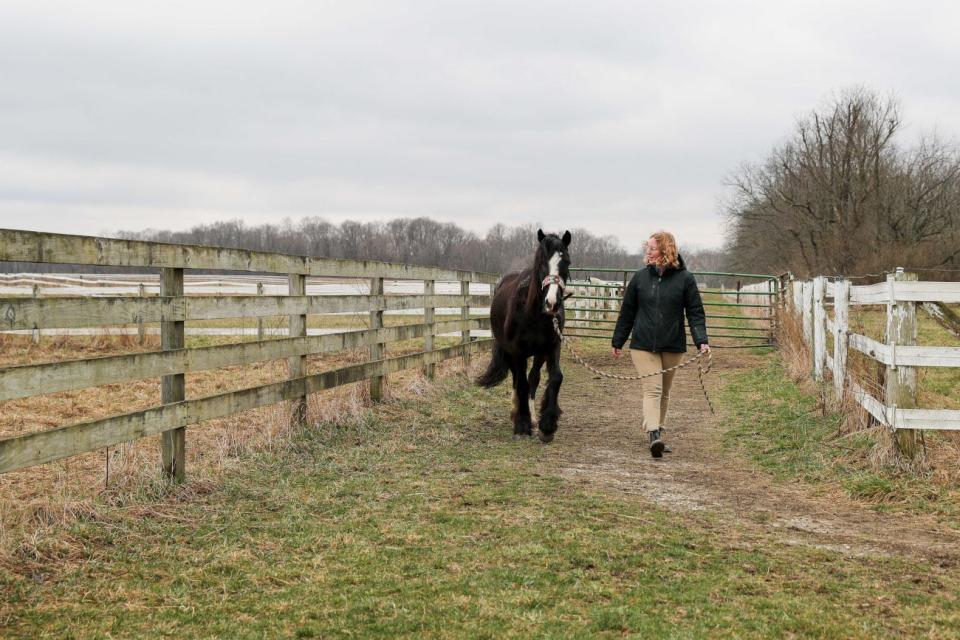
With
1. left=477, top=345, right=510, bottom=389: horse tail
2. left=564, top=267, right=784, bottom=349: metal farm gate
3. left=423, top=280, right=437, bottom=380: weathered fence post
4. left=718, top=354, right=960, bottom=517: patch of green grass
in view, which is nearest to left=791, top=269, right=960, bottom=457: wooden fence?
left=718, top=354, right=960, bottom=517: patch of green grass

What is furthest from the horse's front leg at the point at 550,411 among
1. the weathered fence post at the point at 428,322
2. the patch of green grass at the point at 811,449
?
the weathered fence post at the point at 428,322

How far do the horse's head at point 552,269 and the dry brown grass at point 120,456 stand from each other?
2.16 metres

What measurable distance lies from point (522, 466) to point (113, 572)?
10.8ft

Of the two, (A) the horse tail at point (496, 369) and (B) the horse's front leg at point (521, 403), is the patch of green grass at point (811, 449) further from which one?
(A) the horse tail at point (496, 369)

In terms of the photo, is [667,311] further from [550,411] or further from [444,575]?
[444,575]

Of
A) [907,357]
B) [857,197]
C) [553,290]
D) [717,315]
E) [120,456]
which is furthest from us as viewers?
[857,197]

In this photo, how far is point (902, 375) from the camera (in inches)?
228

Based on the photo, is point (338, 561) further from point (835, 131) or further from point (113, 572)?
point (835, 131)

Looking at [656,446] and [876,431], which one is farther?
[656,446]

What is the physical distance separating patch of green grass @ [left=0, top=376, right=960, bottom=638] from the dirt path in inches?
9.9

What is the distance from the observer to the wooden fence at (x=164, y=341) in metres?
4.04

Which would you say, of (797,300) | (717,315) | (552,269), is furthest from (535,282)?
(717,315)

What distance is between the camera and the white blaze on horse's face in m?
7.14

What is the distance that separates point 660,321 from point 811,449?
1.65 m
